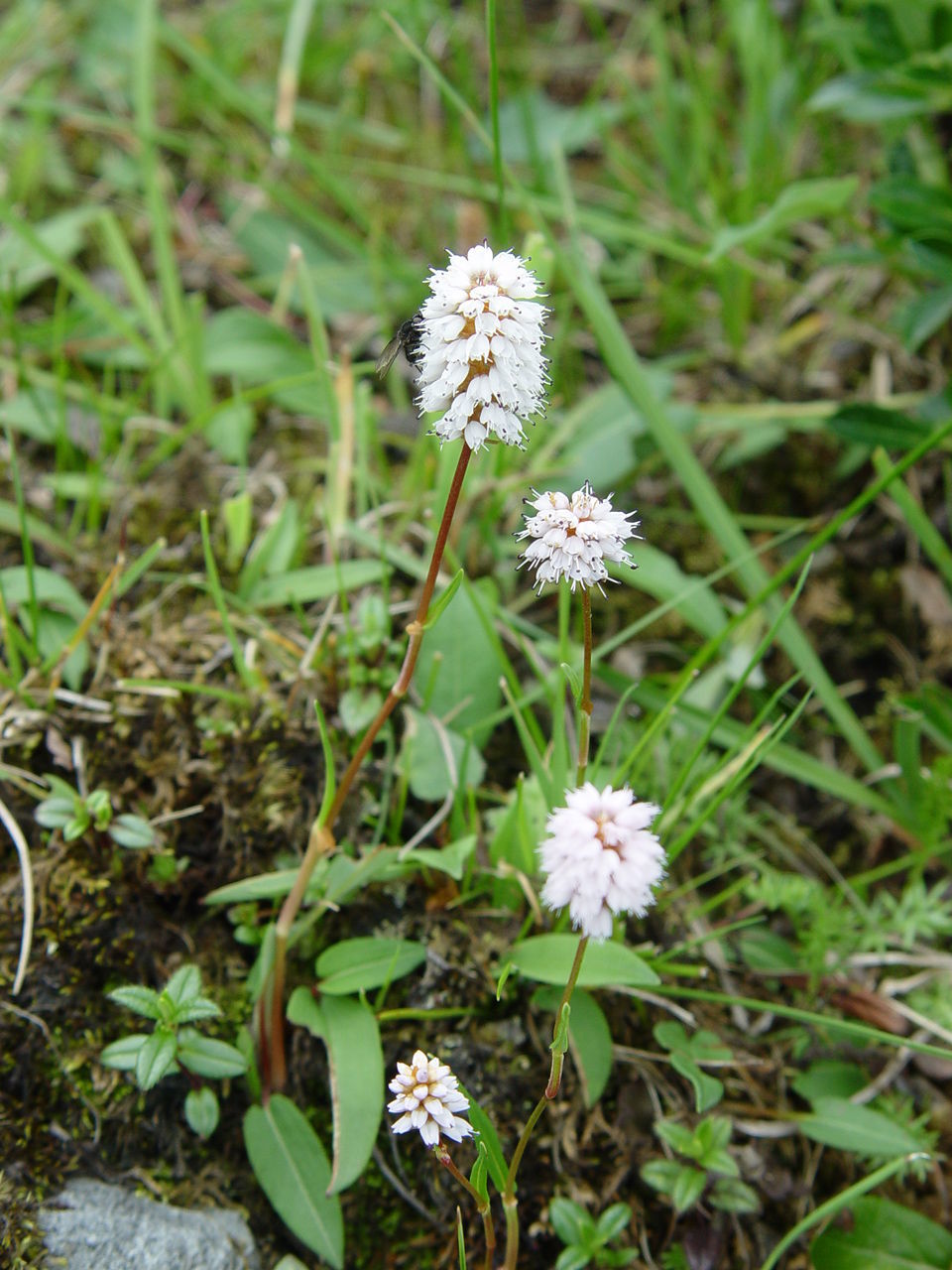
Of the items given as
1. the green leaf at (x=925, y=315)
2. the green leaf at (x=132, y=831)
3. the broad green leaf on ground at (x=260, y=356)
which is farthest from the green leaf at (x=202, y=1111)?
the green leaf at (x=925, y=315)

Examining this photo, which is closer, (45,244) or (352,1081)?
(352,1081)

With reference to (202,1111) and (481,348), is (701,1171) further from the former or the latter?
(481,348)

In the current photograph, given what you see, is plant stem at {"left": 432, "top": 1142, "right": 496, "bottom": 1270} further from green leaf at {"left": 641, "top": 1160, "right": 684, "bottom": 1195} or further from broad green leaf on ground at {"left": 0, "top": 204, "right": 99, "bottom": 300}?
broad green leaf on ground at {"left": 0, "top": 204, "right": 99, "bottom": 300}

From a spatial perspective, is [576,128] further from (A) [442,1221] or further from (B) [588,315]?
(A) [442,1221]

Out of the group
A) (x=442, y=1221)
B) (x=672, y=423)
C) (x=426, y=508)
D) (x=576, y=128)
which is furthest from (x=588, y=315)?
(x=442, y=1221)

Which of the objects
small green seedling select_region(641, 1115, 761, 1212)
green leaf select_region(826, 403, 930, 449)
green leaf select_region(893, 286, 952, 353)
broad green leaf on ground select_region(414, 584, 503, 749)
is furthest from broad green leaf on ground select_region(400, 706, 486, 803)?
green leaf select_region(893, 286, 952, 353)

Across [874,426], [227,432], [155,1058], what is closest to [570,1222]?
[155,1058]
